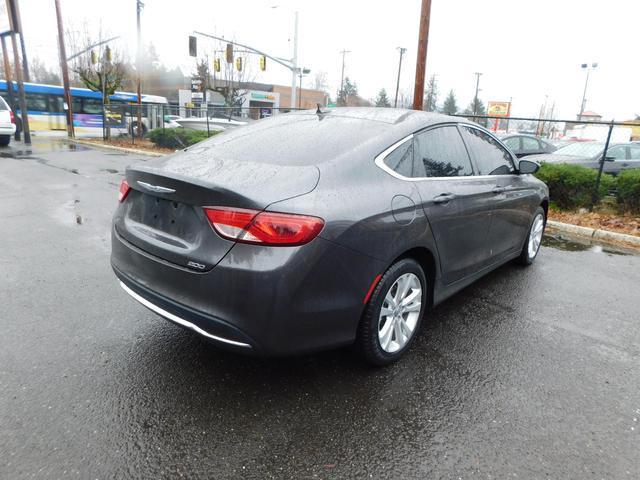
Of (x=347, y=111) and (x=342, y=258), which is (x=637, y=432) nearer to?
(x=342, y=258)

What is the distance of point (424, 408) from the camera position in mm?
2629

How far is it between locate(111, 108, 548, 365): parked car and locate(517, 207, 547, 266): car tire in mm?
1715

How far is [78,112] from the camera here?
89.4 ft

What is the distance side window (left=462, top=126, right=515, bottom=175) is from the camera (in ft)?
12.8

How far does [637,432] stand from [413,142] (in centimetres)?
211

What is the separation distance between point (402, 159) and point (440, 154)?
0.53m

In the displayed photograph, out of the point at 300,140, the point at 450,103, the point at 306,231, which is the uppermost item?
the point at 450,103

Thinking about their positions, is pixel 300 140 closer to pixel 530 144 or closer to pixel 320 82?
pixel 530 144

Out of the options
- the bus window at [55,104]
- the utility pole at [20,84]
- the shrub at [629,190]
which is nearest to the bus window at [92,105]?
the bus window at [55,104]

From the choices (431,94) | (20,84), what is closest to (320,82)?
(431,94)

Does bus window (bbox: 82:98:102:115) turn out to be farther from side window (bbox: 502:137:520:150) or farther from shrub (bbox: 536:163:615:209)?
shrub (bbox: 536:163:615:209)

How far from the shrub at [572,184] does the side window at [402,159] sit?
6.25m

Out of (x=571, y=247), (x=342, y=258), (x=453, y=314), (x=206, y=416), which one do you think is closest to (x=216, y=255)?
(x=342, y=258)

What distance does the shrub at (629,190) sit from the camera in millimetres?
7559
